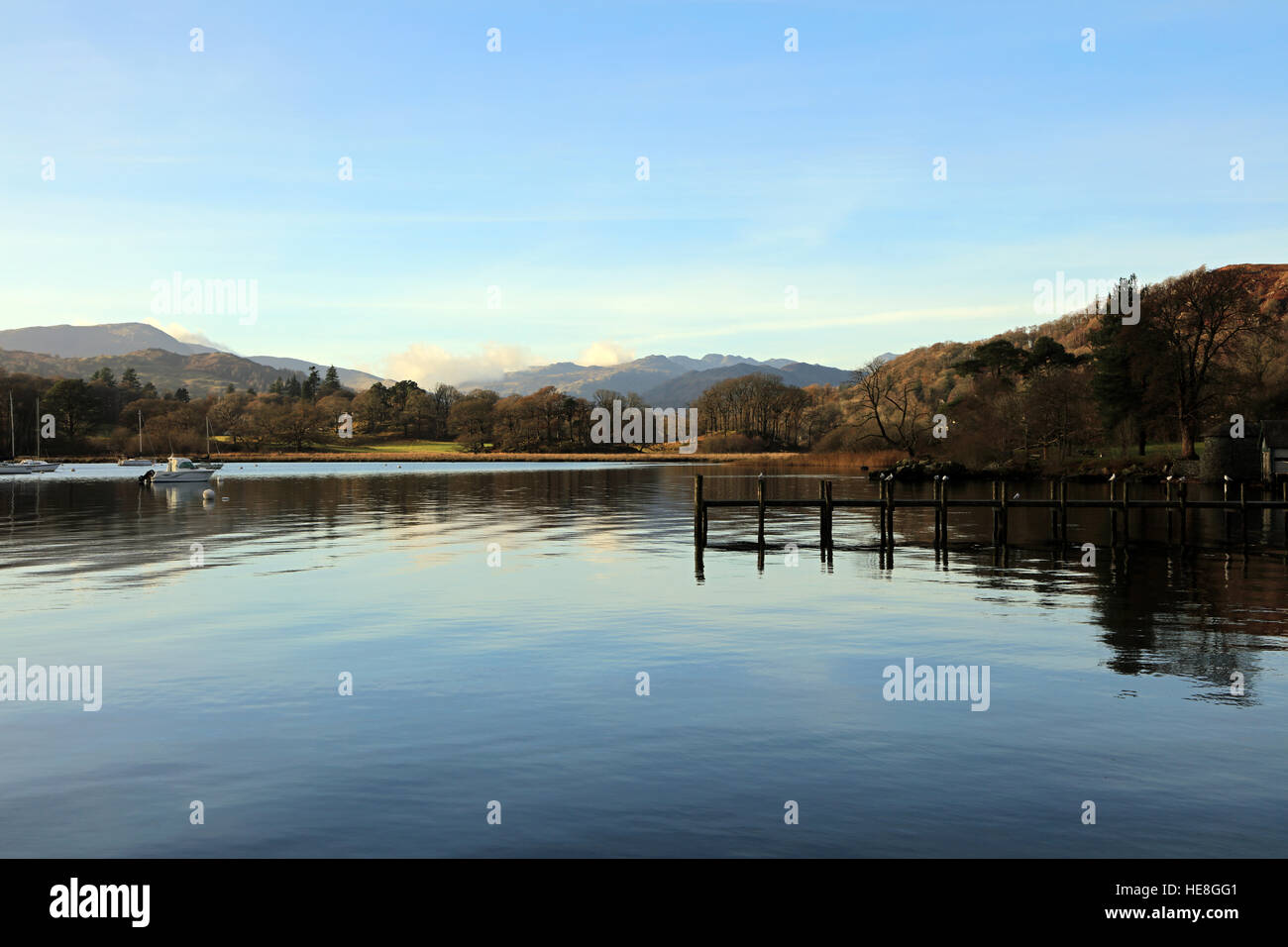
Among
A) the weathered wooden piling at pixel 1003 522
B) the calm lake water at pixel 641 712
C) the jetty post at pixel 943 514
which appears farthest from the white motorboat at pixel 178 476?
the weathered wooden piling at pixel 1003 522

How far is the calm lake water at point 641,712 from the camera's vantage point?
37.6 ft

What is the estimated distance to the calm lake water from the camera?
37.6 ft

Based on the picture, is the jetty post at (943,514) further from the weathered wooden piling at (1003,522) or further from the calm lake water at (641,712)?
the calm lake water at (641,712)

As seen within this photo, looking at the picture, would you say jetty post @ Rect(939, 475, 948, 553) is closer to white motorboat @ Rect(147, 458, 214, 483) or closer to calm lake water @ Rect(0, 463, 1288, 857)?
calm lake water @ Rect(0, 463, 1288, 857)

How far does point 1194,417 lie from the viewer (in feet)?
315

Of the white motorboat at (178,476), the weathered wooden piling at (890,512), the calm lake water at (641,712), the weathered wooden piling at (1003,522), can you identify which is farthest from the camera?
the white motorboat at (178,476)

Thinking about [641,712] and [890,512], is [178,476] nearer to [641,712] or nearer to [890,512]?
[890,512]

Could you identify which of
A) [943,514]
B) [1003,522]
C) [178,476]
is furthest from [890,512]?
[178,476]

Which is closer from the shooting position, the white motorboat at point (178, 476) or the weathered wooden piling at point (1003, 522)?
the weathered wooden piling at point (1003, 522)

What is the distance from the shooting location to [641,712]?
16500 millimetres

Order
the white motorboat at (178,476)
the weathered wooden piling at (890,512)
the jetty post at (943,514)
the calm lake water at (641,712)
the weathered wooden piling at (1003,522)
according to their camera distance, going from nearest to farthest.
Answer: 1. the calm lake water at (641,712)
2. the weathered wooden piling at (890,512)
3. the jetty post at (943,514)
4. the weathered wooden piling at (1003,522)
5. the white motorboat at (178,476)
